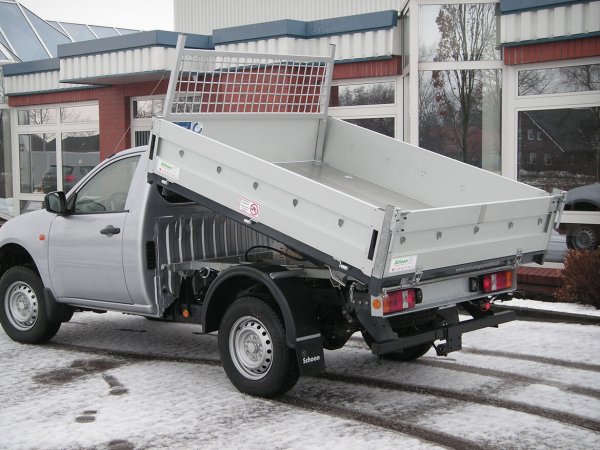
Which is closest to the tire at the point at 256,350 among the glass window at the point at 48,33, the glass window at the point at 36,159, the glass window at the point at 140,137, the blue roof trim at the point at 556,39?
the blue roof trim at the point at 556,39

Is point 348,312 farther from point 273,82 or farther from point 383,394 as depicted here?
point 273,82

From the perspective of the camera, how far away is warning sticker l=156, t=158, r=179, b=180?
6.71m

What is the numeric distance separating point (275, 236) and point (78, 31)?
20.4 meters

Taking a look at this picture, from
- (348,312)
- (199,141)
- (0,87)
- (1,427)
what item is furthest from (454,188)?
(0,87)

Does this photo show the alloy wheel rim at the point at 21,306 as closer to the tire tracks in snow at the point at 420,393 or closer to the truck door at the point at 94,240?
the truck door at the point at 94,240

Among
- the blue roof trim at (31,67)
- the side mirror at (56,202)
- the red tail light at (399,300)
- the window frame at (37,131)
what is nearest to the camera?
the red tail light at (399,300)

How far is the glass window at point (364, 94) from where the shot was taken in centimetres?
1284

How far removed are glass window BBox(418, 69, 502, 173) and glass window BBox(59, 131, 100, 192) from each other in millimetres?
7860

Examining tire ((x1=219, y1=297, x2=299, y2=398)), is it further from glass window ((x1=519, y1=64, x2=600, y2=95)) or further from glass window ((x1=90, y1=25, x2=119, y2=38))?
glass window ((x1=90, y1=25, x2=119, y2=38))

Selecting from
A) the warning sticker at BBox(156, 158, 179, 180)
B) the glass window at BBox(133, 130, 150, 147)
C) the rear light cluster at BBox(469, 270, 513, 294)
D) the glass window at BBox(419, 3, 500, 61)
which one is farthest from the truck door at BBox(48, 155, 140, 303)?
the glass window at BBox(133, 130, 150, 147)

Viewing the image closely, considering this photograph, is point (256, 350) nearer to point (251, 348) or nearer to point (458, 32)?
point (251, 348)

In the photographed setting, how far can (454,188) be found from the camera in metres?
7.43

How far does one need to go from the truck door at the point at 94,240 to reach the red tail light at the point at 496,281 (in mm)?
3055

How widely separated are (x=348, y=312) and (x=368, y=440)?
1.08 meters
